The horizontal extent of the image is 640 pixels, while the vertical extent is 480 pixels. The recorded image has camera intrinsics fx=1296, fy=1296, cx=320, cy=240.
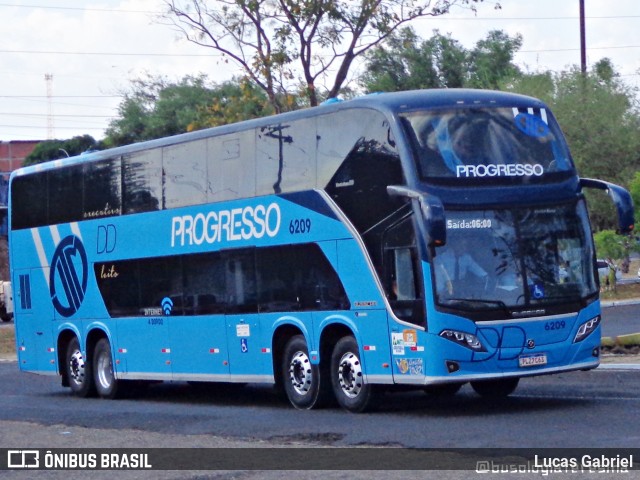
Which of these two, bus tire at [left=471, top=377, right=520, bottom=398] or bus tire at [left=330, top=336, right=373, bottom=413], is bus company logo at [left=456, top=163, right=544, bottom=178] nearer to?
bus tire at [left=330, top=336, right=373, bottom=413]

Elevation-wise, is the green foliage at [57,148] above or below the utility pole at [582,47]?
above

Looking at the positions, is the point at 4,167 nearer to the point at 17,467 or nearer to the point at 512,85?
the point at 512,85

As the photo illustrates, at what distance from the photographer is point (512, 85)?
2100 inches

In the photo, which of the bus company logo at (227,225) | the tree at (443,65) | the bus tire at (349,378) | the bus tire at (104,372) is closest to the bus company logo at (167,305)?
the bus company logo at (227,225)

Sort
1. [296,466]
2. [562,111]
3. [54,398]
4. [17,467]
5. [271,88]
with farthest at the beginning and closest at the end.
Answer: [562,111] → [271,88] → [54,398] → [17,467] → [296,466]

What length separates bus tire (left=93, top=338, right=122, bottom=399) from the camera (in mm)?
22266

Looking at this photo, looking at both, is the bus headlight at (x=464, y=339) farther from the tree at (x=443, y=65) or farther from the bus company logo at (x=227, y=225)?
the tree at (x=443, y=65)

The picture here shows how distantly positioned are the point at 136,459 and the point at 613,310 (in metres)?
26.2

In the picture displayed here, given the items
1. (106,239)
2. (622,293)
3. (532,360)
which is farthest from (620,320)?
(532,360)

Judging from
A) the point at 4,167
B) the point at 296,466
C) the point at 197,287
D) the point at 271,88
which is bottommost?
the point at 296,466

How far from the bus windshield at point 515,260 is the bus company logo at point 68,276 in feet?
30.1

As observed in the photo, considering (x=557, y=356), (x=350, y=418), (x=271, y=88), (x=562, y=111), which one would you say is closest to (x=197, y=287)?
(x=350, y=418)

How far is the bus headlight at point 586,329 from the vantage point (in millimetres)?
15828

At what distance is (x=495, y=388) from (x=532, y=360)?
2.48 meters
